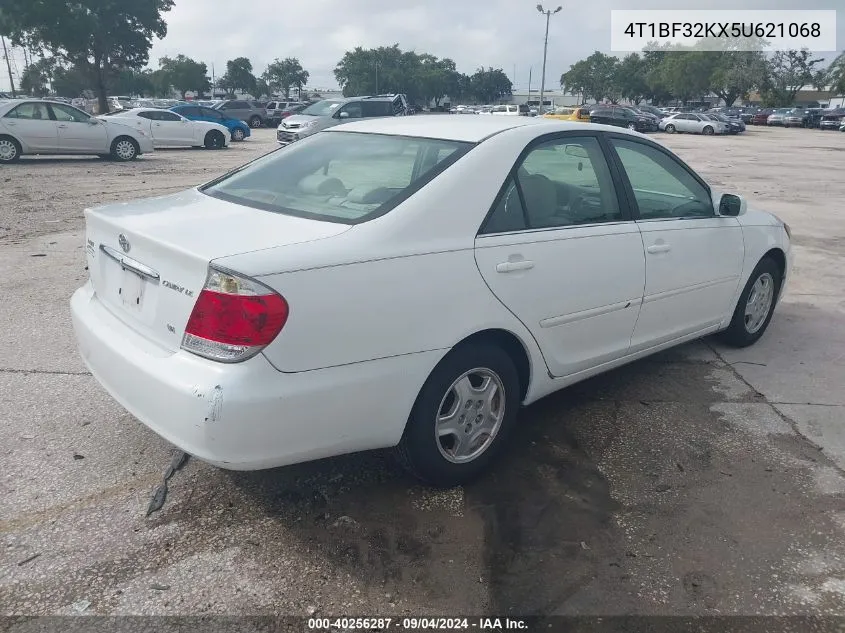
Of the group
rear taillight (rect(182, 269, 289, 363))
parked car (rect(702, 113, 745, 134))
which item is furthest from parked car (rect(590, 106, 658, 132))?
rear taillight (rect(182, 269, 289, 363))

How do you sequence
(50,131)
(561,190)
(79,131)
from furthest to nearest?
(79,131)
(50,131)
(561,190)

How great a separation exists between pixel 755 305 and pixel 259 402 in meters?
4.04

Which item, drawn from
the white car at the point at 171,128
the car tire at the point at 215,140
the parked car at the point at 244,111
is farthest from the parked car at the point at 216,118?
the parked car at the point at 244,111

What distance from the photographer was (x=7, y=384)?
165 inches

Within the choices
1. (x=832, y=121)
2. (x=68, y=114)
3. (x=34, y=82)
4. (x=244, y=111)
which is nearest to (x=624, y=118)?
(x=832, y=121)

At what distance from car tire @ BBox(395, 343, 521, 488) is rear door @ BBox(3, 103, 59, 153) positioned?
16480mm

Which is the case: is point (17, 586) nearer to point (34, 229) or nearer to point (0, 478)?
point (0, 478)

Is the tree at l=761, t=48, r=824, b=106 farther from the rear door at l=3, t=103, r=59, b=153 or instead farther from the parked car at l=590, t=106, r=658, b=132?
the rear door at l=3, t=103, r=59, b=153

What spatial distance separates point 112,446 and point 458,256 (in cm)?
198

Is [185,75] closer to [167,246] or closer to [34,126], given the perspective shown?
[34,126]

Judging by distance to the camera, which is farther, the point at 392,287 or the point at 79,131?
the point at 79,131

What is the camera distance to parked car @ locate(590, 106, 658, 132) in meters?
41.4

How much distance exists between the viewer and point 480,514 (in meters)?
3.08

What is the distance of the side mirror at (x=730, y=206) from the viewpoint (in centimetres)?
455
